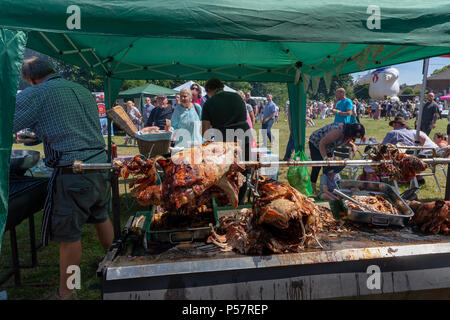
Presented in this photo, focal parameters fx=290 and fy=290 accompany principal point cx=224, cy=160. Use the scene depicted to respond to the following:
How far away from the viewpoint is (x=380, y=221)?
2.79m

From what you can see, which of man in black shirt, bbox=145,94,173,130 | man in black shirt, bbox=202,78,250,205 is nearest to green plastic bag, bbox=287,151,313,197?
man in black shirt, bbox=202,78,250,205

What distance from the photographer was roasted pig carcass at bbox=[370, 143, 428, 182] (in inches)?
109

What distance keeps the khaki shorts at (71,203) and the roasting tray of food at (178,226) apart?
1.82 ft

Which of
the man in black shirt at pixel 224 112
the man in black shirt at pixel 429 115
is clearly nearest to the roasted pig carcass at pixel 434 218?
the man in black shirt at pixel 224 112

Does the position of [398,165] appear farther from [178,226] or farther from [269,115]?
[269,115]

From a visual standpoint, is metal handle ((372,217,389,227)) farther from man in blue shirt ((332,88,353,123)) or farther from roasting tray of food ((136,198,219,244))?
man in blue shirt ((332,88,353,123))

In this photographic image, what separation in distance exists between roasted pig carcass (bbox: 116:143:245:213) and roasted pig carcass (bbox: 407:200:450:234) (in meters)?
1.88

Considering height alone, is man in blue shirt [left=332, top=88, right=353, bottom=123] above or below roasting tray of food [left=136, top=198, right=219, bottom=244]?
above

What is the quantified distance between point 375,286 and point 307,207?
31.0 inches

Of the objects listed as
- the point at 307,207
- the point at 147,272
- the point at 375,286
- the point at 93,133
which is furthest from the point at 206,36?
the point at 375,286

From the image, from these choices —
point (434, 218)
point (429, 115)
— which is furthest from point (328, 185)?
point (429, 115)

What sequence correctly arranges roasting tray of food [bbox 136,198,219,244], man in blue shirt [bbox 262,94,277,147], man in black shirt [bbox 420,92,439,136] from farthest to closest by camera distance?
man in blue shirt [bbox 262,94,277,147] < man in black shirt [bbox 420,92,439,136] < roasting tray of food [bbox 136,198,219,244]

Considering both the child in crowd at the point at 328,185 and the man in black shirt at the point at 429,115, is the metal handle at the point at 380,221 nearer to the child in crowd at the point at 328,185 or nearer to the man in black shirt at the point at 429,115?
the child in crowd at the point at 328,185
